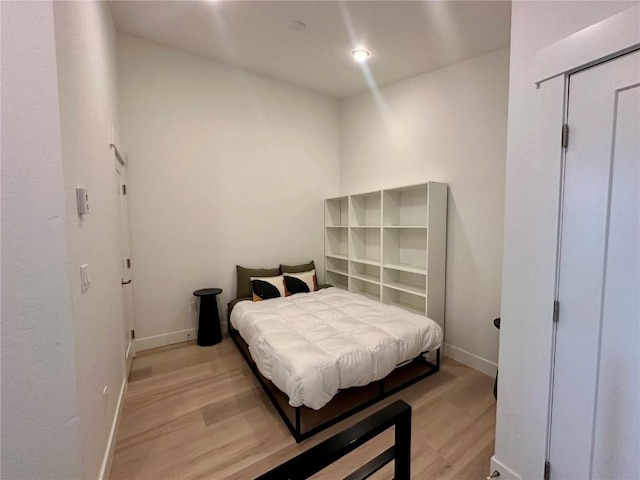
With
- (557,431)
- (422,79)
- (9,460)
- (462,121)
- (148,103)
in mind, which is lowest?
(557,431)

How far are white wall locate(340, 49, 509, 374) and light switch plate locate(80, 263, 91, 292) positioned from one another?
3155 millimetres

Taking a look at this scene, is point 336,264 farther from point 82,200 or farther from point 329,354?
point 82,200

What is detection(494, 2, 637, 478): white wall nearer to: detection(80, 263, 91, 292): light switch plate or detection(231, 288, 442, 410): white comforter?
detection(231, 288, 442, 410): white comforter

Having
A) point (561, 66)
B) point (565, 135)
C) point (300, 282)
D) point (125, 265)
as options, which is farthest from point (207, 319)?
point (561, 66)

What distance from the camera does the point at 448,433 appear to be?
2.01 m

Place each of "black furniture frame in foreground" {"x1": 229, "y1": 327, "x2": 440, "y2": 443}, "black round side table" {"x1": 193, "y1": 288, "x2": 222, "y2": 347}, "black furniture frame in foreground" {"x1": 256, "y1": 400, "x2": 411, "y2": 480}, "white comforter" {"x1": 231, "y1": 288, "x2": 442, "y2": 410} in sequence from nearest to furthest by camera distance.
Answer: "black furniture frame in foreground" {"x1": 256, "y1": 400, "x2": 411, "y2": 480}
"white comforter" {"x1": 231, "y1": 288, "x2": 442, "y2": 410}
"black furniture frame in foreground" {"x1": 229, "y1": 327, "x2": 440, "y2": 443}
"black round side table" {"x1": 193, "y1": 288, "x2": 222, "y2": 347}

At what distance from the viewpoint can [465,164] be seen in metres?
3.03

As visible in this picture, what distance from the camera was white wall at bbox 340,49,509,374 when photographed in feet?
9.21

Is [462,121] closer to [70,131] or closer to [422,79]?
[422,79]

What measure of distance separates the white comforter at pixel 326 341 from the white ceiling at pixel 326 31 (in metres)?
2.69

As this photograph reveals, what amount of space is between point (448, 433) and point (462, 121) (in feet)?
9.44

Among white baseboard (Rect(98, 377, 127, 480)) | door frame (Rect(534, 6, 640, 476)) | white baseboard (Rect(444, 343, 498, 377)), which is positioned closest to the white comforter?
white baseboard (Rect(444, 343, 498, 377))

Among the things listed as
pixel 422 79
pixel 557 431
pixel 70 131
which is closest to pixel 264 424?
pixel 557 431

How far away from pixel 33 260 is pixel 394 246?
3317 mm
